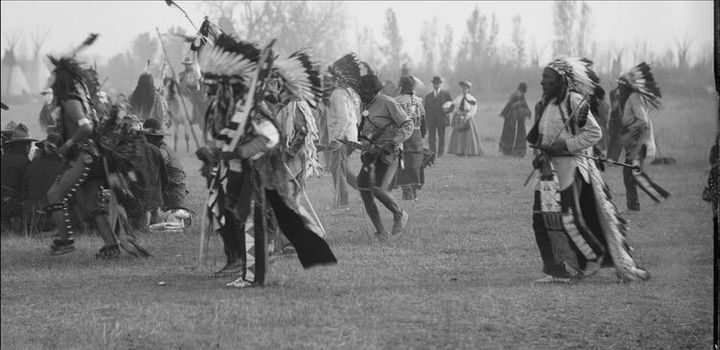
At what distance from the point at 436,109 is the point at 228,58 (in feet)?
36.7

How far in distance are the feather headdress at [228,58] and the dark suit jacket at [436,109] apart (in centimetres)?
1021

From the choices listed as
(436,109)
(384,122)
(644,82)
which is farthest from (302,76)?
(436,109)

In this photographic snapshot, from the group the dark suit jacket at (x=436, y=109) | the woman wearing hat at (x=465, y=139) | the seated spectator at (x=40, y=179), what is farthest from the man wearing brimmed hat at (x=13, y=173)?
the dark suit jacket at (x=436, y=109)

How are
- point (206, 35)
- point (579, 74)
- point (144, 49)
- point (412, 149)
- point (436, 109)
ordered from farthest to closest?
1. point (436, 109)
2. point (412, 149)
3. point (579, 74)
4. point (206, 35)
5. point (144, 49)

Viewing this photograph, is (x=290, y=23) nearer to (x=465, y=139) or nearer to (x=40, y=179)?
(x=40, y=179)

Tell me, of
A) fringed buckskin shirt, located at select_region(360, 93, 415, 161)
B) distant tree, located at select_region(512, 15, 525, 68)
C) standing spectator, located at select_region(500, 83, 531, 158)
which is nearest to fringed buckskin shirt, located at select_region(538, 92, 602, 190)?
standing spectator, located at select_region(500, 83, 531, 158)

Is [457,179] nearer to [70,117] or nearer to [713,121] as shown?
[713,121]

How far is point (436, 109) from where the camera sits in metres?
16.9

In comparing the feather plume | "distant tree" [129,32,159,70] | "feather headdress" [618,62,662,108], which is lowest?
"feather headdress" [618,62,662,108]

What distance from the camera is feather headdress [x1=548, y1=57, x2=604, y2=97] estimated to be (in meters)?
7.34

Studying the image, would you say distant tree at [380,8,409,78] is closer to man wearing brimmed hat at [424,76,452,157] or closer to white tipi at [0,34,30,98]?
white tipi at [0,34,30,98]

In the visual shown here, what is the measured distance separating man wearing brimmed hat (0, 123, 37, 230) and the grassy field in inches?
4.2

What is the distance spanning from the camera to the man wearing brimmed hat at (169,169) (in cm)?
564

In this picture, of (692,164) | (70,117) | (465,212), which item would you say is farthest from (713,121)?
(465,212)
